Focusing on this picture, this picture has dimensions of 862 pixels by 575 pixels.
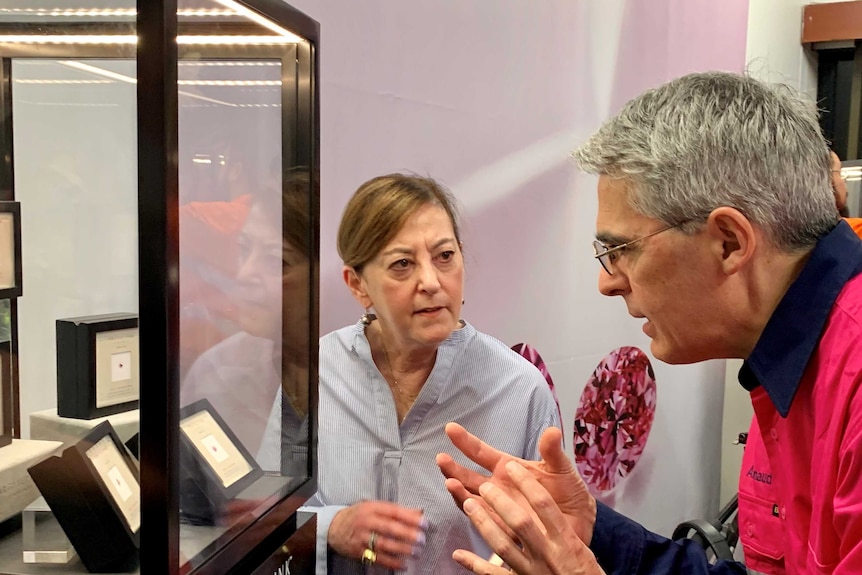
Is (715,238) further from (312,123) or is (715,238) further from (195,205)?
(195,205)

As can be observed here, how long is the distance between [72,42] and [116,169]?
187mm

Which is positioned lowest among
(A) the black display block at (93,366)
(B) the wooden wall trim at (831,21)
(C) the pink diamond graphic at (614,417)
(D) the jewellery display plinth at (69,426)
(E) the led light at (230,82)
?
(C) the pink diamond graphic at (614,417)

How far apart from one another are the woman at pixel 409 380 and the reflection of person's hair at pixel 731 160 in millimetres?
562

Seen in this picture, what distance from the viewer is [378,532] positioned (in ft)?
4.72

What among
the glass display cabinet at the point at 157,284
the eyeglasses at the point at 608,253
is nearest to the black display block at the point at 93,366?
the glass display cabinet at the point at 157,284

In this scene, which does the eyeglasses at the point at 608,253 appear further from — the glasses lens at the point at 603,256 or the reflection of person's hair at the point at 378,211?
the reflection of person's hair at the point at 378,211

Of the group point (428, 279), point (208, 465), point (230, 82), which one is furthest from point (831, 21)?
point (208, 465)

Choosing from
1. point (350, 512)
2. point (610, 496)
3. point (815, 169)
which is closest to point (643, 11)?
point (610, 496)

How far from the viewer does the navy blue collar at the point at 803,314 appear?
113 centimetres

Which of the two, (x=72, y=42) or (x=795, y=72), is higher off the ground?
(x=795, y=72)

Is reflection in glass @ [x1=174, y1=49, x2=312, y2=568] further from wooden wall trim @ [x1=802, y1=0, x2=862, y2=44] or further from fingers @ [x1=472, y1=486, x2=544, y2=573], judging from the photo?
wooden wall trim @ [x1=802, y1=0, x2=862, y2=44]

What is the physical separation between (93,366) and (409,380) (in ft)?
2.53

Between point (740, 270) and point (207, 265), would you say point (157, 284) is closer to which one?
point (207, 265)

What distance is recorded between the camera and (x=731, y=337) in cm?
123
